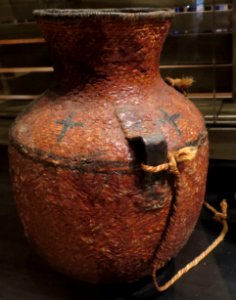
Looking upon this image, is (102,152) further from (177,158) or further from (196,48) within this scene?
(196,48)

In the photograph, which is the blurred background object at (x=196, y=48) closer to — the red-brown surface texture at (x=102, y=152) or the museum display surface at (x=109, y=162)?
the museum display surface at (x=109, y=162)

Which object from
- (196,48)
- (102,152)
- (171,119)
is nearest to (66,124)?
(102,152)

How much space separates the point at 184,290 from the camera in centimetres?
108

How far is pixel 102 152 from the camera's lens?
842mm

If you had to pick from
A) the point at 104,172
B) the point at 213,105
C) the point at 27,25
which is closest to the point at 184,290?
the point at 104,172

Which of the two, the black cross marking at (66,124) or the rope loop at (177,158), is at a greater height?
the black cross marking at (66,124)

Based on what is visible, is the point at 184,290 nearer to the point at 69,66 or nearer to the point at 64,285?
the point at 64,285

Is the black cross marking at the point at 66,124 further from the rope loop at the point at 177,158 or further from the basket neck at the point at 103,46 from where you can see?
the rope loop at the point at 177,158

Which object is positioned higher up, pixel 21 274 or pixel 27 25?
pixel 27 25

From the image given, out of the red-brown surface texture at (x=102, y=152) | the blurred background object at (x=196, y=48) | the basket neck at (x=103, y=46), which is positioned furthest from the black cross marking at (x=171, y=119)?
the blurred background object at (x=196, y=48)

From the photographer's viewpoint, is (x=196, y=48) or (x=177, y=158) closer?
(x=177, y=158)

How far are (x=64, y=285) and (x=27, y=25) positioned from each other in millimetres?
1058

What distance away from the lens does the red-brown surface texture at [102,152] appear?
0.84 metres

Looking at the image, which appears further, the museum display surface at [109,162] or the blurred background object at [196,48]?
the blurred background object at [196,48]
